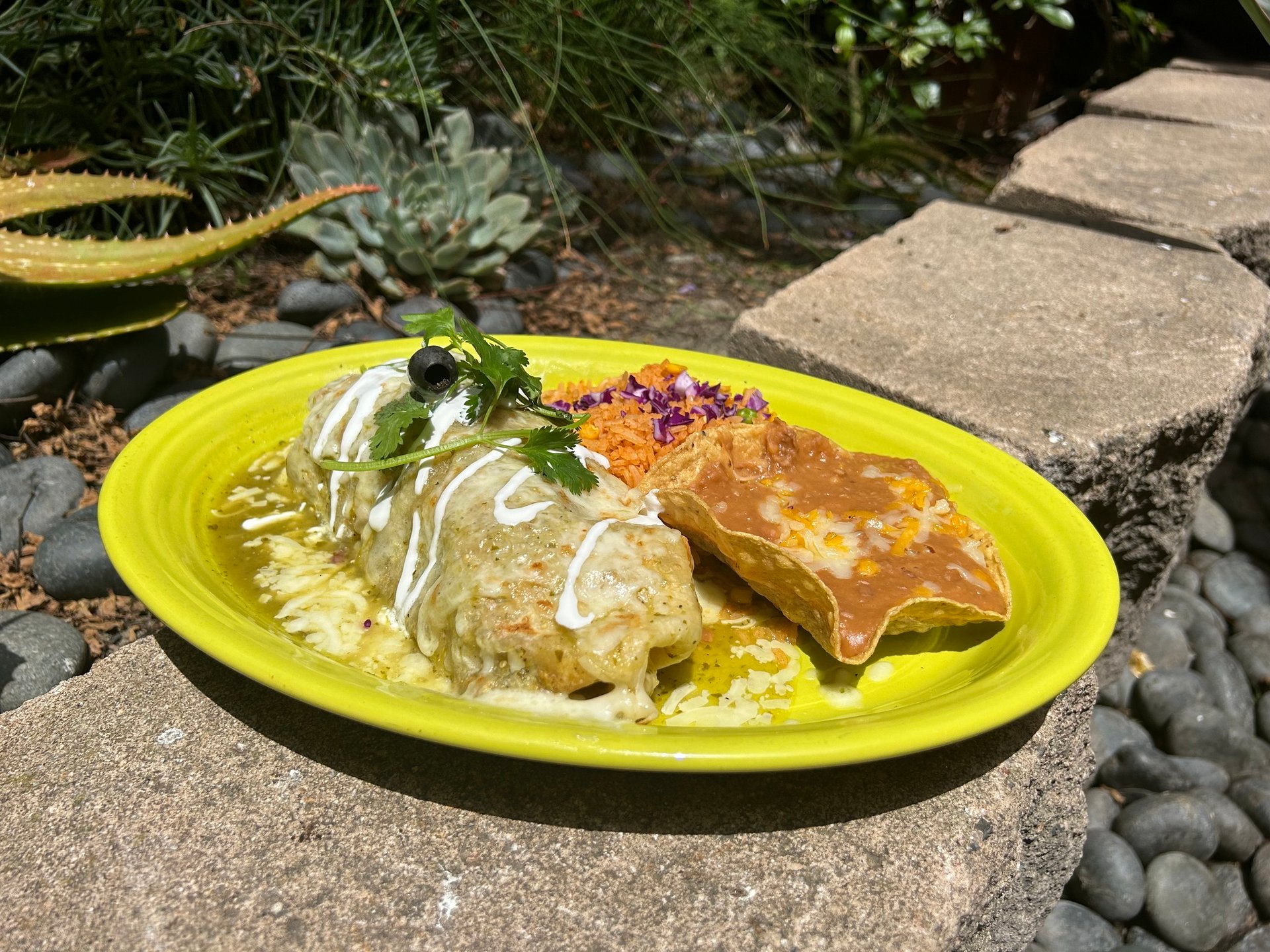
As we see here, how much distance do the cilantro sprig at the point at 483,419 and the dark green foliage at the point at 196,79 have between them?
225 centimetres

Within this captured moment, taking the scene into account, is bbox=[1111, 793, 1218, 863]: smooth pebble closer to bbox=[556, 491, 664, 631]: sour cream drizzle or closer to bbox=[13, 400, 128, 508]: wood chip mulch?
bbox=[556, 491, 664, 631]: sour cream drizzle

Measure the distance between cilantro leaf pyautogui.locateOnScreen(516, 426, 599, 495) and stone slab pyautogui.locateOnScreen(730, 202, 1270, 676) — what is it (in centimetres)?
107

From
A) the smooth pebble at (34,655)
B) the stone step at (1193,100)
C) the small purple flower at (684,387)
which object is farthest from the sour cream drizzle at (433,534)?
the stone step at (1193,100)

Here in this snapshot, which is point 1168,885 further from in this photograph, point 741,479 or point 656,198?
point 656,198

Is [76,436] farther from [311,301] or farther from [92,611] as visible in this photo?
[311,301]

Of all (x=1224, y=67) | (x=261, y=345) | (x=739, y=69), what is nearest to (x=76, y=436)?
(x=261, y=345)

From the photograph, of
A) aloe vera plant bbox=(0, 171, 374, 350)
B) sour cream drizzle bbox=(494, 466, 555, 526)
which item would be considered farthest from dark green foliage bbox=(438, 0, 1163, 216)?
sour cream drizzle bbox=(494, 466, 555, 526)

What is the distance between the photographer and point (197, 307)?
178 inches

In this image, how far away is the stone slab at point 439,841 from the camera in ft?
5.50

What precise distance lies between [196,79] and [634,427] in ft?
10.5

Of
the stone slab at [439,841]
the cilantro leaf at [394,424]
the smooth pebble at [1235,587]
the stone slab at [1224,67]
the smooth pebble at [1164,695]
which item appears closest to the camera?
the stone slab at [439,841]

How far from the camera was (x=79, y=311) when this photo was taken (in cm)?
359

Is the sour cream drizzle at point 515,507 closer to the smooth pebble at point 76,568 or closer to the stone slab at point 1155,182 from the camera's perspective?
the smooth pebble at point 76,568

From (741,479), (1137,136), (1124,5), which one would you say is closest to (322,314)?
(741,479)
